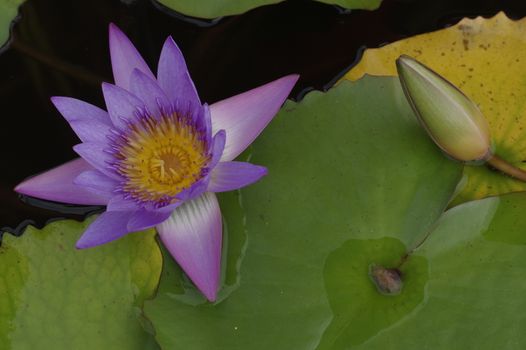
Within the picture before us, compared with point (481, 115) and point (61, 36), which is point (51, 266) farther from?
point (481, 115)

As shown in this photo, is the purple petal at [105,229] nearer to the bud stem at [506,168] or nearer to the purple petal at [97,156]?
the purple petal at [97,156]

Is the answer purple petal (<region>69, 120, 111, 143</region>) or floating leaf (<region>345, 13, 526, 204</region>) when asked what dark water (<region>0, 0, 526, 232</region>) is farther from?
purple petal (<region>69, 120, 111, 143</region>)

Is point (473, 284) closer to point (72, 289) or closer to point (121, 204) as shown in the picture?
point (121, 204)

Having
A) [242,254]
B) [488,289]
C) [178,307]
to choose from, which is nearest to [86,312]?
[178,307]

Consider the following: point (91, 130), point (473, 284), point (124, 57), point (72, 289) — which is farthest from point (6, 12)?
point (473, 284)

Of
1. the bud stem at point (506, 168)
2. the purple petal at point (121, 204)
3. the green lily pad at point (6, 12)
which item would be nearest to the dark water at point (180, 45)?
the green lily pad at point (6, 12)

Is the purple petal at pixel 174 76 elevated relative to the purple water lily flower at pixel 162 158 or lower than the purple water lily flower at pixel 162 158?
elevated

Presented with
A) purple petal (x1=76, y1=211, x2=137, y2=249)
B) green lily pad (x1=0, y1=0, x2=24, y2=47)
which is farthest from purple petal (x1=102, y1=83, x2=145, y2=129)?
green lily pad (x1=0, y1=0, x2=24, y2=47)
